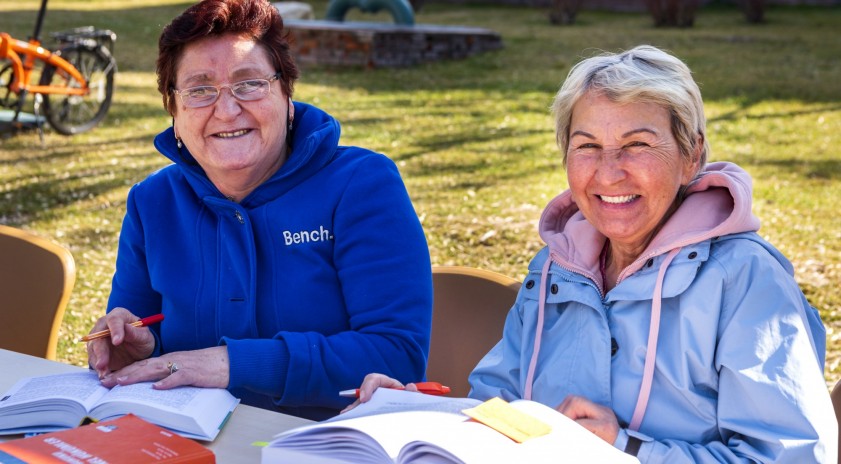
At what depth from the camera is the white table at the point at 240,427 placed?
1818mm

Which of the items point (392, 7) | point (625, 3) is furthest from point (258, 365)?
point (625, 3)

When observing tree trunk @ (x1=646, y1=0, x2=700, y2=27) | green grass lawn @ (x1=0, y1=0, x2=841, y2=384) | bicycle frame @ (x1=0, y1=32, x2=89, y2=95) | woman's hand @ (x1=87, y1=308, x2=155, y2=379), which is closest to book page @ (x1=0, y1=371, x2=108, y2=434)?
woman's hand @ (x1=87, y1=308, x2=155, y2=379)

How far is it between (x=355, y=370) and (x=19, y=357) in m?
0.78

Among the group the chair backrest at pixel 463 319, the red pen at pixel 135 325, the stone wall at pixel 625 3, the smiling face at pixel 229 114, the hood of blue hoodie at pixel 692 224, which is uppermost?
the smiling face at pixel 229 114

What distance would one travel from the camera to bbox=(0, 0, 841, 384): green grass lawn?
618 cm

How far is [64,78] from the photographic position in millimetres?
8875

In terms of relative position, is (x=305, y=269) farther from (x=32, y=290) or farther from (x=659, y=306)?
(x=32, y=290)

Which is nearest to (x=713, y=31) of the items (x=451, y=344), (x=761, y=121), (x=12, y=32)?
(x=761, y=121)

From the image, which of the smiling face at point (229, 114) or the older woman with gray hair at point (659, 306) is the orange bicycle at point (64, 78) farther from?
the older woman with gray hair at point (659, 306)

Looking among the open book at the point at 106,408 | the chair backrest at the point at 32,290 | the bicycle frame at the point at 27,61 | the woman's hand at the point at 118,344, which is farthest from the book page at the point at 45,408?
the bicycle frame at the point at 27,61

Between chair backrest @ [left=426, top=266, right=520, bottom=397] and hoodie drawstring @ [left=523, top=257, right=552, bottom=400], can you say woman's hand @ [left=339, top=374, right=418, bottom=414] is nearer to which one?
hoodie drawstring @ [left=523, top=257, right=552, bottom=400]

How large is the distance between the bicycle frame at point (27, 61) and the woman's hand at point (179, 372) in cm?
691

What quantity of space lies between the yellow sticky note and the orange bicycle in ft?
25.0

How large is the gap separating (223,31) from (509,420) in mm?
1281
